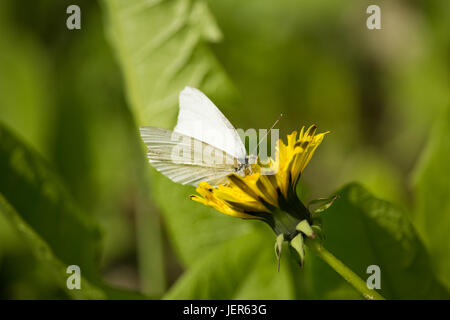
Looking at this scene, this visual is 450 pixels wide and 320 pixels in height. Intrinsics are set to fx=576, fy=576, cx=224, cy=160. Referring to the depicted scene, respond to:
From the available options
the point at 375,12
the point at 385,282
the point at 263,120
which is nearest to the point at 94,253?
the point at 385,282

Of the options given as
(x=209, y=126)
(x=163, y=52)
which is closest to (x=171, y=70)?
(x=163, y=52)

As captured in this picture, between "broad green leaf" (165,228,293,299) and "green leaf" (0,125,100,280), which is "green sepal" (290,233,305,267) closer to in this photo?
"broad green leaf" (165,228,293,299)

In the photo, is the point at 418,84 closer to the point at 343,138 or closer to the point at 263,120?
the point at 343,138

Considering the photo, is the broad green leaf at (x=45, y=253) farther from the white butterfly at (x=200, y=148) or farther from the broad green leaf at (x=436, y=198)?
the broad green leaf at (x=436, y=198)

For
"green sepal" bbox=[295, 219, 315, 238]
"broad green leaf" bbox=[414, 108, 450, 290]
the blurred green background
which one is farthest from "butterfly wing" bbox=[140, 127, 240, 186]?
the blurred green background

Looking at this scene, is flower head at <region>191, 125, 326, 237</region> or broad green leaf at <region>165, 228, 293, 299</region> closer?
flower head at <region>191, 125, 326, 237</region>
